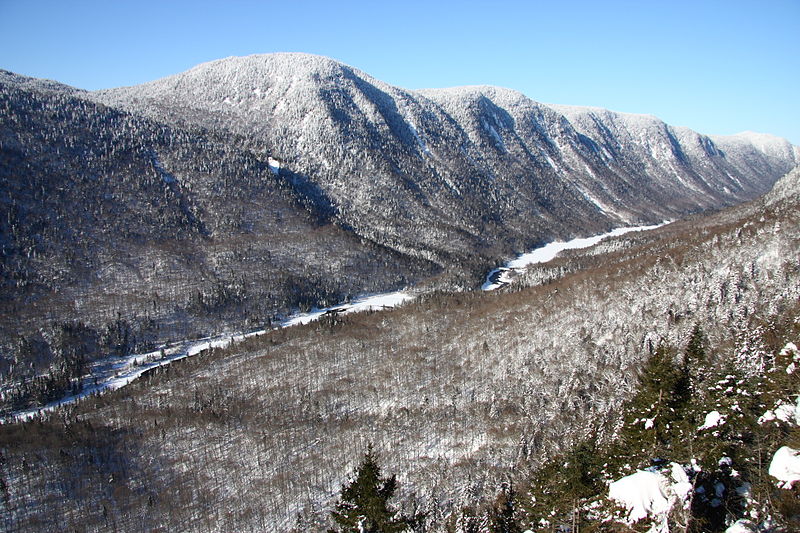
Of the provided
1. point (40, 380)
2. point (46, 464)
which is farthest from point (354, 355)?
point (40, 380)

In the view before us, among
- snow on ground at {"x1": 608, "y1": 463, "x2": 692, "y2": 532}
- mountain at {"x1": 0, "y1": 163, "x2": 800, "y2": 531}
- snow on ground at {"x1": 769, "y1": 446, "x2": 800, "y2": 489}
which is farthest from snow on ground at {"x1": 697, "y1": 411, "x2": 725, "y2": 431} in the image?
mountain at {"x1": 0, "y1": 163, "x2": 800, "y2": 531}

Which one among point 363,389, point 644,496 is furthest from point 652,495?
point 363,389

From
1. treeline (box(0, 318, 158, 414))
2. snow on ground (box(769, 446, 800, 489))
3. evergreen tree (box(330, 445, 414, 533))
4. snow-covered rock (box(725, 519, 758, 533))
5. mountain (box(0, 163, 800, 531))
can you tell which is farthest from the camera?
treeline (box(0, 318, 158, 414))

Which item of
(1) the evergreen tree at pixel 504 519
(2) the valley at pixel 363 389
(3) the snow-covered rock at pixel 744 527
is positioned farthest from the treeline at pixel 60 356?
(3) the snow-covered rock at pixel 744 527

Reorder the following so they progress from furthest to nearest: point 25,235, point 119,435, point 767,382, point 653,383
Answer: point 25,235 → point 119,435 → point 653,383 → point 767,382

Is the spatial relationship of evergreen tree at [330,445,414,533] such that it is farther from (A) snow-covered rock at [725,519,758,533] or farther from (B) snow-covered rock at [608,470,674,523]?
(A) snow-covered rock at [725,519,758,533]

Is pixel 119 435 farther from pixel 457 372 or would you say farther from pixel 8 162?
pixel 8 162

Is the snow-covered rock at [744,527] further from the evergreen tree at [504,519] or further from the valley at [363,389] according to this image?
the evergreen tree at [504,519]
